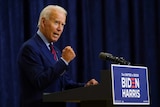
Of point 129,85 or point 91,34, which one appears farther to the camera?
point 91,34

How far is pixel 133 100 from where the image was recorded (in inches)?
61.7

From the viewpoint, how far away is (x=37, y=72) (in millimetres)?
1770

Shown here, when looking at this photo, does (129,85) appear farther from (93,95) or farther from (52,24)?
(52,24)

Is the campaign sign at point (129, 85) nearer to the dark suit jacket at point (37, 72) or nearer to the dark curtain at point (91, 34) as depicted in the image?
the dark suit jacket at point (37, 72)

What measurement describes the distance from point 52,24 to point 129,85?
0.62 meters

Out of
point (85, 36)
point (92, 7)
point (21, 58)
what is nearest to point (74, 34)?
point (85, 36)

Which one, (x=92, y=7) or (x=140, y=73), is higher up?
(x=92, y=7)

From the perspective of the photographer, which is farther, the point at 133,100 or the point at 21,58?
the point at 21,58

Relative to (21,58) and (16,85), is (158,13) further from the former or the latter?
(21,58)

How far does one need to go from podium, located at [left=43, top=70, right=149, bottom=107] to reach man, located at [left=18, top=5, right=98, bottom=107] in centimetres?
13

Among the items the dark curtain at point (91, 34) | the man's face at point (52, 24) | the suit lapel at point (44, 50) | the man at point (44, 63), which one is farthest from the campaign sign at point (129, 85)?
the dark curtain at point (91, 34)

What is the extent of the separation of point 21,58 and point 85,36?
1.44 meters

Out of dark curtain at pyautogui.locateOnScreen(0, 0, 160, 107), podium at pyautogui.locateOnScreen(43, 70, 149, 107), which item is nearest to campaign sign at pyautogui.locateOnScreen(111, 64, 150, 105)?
podium at pyautogui.locateOnScreen(43, 70, 149, 107)

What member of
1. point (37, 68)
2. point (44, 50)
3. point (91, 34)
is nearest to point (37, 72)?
point (37, 68)
